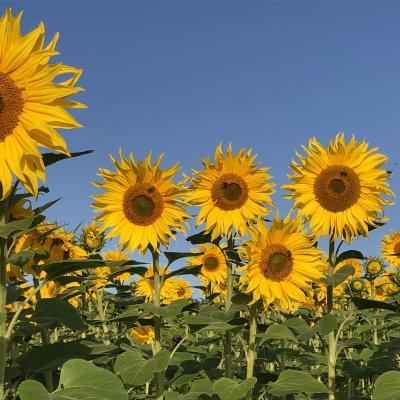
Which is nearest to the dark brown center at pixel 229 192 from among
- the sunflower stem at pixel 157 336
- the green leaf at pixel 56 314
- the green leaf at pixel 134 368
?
the sunflower stem at pixel 157 336

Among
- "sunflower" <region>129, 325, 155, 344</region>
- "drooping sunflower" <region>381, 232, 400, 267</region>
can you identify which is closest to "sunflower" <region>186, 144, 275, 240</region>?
"sunflower" <region>129, 325, 155, 344</region>

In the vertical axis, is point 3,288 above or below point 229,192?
below

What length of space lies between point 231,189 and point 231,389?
275cm

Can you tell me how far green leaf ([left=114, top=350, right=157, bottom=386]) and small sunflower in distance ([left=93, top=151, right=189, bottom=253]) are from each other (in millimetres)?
1253

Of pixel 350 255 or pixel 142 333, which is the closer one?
pixel 350 255

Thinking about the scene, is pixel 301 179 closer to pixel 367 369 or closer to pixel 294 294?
pixel 294 294

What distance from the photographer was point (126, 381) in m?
3.84

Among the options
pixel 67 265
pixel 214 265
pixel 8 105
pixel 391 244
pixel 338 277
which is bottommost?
pixel 67 265

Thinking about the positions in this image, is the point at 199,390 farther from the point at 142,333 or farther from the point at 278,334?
the point at 142,333

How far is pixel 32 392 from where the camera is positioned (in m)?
2.89

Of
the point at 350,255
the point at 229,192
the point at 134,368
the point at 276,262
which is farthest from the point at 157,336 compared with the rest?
the point at 229,192

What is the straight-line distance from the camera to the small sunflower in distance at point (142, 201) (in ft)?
17.2

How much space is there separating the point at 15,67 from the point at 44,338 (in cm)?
Answer: 207

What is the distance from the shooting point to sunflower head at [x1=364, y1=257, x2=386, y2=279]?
9.82m
